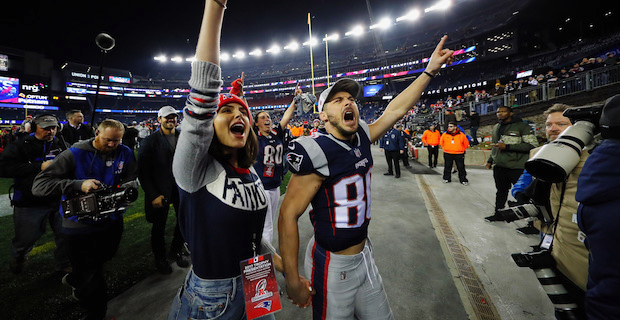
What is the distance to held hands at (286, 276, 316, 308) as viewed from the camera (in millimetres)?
1405

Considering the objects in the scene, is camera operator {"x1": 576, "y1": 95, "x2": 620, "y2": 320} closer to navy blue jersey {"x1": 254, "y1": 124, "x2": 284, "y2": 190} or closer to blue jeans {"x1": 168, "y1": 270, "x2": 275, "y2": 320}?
Answer: blue jeans {"x1": 168, "y1": 270, "x2": 275, "y2": 320}

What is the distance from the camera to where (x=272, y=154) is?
11.6 feet

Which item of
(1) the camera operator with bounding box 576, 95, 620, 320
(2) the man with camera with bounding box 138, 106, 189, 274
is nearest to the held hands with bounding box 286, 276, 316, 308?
(1) the camera operator with bounding box 576, 95, 620, 320

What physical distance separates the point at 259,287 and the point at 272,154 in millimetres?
2443

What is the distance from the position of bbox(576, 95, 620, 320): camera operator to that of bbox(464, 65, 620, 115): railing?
15100 millimetres

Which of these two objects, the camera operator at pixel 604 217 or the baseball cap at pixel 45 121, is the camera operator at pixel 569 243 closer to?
the camera operator at pixel 604 217

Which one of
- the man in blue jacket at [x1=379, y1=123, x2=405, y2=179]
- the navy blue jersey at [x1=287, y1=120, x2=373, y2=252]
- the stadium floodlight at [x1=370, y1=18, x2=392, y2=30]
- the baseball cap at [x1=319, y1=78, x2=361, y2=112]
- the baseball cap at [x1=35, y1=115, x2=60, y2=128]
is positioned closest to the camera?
the navy blue jersey at [x1=287, y1=120, x2=373, y2=252]

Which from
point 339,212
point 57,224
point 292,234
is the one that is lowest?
point 57,224

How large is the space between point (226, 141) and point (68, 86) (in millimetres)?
71068

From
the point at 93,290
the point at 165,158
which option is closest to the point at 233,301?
the point at 93,290

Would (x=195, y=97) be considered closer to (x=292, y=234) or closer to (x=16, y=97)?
(x=292, y=234)

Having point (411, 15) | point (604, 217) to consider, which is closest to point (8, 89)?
point (604, 217)

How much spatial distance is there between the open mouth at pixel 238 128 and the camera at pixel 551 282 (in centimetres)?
204

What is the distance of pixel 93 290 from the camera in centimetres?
210
